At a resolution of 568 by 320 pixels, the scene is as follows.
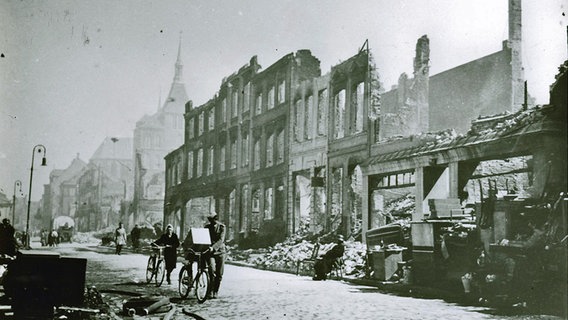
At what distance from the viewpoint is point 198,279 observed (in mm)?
10984

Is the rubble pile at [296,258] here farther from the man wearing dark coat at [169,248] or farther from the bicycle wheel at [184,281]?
the bicycle wheel at [184,281]

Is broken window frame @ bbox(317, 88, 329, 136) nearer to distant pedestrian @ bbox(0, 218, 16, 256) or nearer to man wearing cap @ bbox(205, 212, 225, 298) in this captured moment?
man wearing cap @ bbox(205, 212, 225, 298)

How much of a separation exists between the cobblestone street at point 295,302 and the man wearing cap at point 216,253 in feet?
1.31

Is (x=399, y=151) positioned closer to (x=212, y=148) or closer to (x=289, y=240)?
(x=289, y=240)

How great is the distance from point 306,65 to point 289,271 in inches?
531

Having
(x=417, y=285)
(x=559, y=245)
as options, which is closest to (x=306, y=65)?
(x=417, y=285)

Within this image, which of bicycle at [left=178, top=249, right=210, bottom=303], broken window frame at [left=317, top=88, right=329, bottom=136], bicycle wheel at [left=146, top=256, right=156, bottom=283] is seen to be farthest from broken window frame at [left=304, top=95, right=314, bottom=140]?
bicycle at [left=178, top=249, right=210, bottom=303]

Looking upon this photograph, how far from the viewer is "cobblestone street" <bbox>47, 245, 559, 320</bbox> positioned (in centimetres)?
921

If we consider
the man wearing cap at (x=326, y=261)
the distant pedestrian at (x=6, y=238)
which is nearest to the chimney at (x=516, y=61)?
the man wearing cap at (x=326, y=261)

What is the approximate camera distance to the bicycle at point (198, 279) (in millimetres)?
10897

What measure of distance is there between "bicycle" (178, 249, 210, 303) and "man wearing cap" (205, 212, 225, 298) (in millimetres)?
153

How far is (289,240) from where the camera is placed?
2686 cm

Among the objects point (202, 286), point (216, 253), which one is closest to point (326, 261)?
point (216, 253)

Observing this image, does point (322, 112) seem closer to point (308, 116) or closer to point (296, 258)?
point (308, 116)
